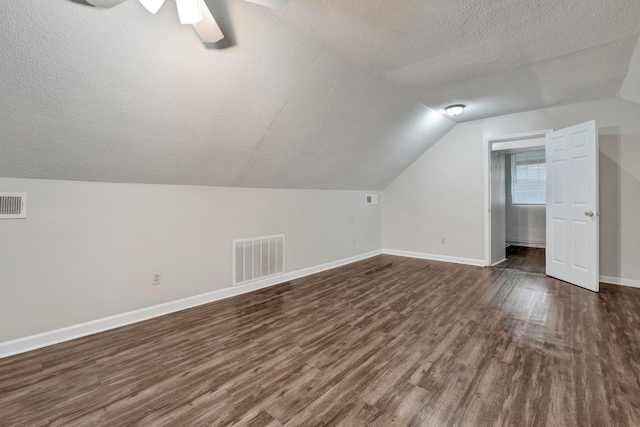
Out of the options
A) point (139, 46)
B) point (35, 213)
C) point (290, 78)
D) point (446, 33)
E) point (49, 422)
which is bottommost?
point (49, 422)

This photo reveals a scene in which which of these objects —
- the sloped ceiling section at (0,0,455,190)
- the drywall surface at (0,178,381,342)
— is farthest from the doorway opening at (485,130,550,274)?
the drywall surface at (0,178,381,342)

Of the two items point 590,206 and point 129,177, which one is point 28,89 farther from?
point 590,206

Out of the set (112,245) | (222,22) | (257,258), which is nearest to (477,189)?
(257,258)

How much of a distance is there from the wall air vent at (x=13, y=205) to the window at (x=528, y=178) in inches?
334

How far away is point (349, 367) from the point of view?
195 cm

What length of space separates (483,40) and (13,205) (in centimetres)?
389

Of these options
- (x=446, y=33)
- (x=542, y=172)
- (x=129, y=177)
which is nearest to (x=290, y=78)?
(x=446, y=33)

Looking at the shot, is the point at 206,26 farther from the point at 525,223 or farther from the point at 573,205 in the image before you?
the point at 525,223

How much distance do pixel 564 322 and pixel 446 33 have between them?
9.09 feet

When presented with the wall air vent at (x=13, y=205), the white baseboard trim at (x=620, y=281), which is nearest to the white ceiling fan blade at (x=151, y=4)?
the wall air vent at (x=13, y=205)

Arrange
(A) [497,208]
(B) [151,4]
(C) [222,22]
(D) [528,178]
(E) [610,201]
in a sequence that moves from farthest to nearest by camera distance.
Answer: (D) [528,178] < (A) [497,208] < (E) [610,201] < (C) [222,22] < (B) [151,4]

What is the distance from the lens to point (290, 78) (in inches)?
97.1

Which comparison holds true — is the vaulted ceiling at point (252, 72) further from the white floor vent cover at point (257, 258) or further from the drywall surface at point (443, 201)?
the drywall surface at point (443, 201)

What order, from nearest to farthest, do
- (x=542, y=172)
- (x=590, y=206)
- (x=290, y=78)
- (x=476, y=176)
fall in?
(x=290, y=78) < (x=590, y=206) < (x=476, y=176) < (x=542, y=172)
